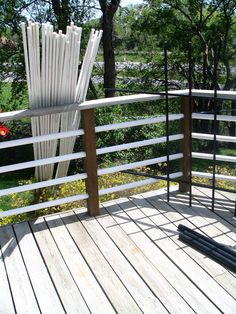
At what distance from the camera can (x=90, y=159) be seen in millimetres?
3105

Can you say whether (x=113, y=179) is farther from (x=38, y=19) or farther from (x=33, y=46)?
(x=38, y=19)

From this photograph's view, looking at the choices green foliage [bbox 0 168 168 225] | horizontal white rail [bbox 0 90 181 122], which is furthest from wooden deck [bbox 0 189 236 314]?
horizontal white rail [bbox 0 90 181 122]

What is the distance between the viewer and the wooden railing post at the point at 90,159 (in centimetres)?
300

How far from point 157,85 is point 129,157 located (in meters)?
3.96

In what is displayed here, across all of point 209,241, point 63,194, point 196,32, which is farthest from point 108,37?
point 209,241

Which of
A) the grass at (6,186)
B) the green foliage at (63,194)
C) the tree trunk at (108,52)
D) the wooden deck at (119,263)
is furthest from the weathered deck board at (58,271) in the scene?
the tree trunk at (108,52)

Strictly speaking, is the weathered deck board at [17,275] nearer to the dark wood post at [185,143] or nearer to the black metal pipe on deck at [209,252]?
the black metal pipe on deck at [209,252]

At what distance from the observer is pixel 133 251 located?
2.70m

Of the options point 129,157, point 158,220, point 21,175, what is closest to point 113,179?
point 158,220

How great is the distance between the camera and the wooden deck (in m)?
2.23

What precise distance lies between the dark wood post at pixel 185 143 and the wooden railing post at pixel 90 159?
Result: 0.77 metres

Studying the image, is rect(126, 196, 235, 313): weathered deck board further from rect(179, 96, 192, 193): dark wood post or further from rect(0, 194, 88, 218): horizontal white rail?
rect(0, 194, 88, 218): horizontal white rail

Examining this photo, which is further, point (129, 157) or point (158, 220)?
point (129, 157)

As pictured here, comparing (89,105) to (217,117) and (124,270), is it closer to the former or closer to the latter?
(217,117)
